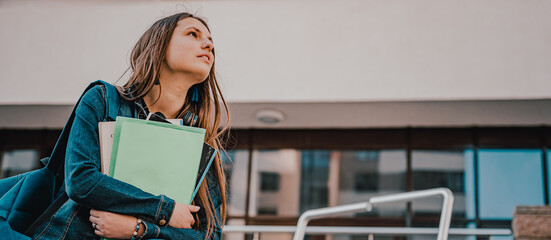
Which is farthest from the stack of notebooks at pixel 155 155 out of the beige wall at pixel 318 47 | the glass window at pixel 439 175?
the glass window at pixel 439 175

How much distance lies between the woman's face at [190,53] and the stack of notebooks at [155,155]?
0.71ft

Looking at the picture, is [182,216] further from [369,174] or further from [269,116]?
[369,174]

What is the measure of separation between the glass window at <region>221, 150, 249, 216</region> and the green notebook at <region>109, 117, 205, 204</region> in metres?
6.17

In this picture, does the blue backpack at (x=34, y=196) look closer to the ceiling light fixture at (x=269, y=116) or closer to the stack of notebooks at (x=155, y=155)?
the stack of notebooks at (x=155, y=155)

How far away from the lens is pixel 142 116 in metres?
1.81

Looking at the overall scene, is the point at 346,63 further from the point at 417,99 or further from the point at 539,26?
the point at 539,26

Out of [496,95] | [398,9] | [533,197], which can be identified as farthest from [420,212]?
[398,9]

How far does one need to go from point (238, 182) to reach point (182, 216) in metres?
6.40

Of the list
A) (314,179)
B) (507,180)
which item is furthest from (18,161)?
(507,180)

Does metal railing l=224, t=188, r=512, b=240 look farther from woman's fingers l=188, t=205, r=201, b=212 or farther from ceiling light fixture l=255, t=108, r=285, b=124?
ceiling light fixture l=255, t=108, r=285, b=124

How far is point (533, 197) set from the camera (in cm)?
741

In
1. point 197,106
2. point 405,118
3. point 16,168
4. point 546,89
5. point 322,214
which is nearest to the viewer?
point 197,106

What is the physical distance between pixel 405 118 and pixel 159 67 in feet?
19.1

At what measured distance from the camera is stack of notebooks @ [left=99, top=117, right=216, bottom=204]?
1.65 metres
